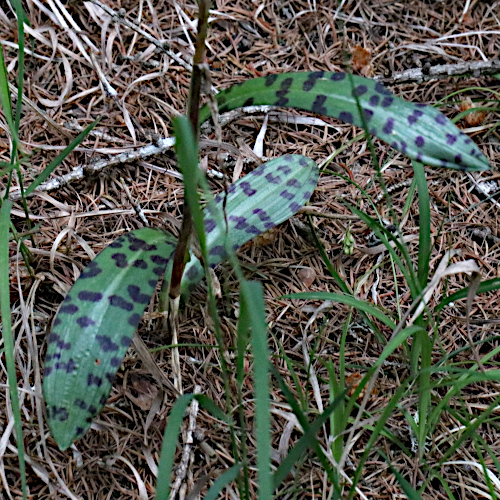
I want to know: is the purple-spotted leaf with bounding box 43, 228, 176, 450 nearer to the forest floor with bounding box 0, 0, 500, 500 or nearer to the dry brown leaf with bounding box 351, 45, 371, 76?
the forest floor with bounding box 0, 0, 500, 500

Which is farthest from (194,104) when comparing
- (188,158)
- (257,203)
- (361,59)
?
(361,59)

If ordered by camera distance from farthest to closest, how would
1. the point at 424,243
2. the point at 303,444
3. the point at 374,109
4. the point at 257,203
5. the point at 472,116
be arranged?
the point at 472,116 → the point at 257,203 → the point at 424,243 → the point at 374,109 → the point at 303,444

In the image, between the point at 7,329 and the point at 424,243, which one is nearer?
the point at 7,329

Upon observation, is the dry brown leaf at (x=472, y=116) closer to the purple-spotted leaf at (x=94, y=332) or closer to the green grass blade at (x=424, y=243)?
the green grass blade at (x=424, y=243)

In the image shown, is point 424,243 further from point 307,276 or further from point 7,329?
point 7,329

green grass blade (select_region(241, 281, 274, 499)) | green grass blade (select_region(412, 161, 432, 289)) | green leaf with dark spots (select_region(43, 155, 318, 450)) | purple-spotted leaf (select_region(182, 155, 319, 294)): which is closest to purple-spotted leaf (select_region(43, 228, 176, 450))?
green leaf with dark spots (select_region(43, 155, 318, 450))

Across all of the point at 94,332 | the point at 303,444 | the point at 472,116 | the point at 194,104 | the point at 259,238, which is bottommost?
the point at 472,116
